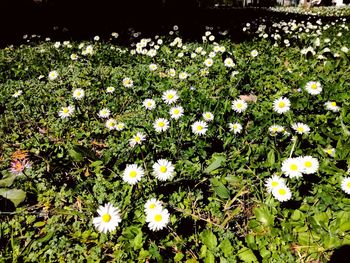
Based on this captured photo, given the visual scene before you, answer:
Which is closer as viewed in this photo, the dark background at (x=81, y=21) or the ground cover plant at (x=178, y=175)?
the ground cover plant at (x=178, y=175)

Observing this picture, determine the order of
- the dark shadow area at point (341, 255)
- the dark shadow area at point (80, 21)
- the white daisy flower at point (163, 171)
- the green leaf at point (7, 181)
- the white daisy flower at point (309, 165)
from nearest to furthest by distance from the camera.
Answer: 1. the dark shadow area at point (341, 255)
2. the white daisy flower at point (309, 165)
3. the white daisy flower at point (163, 171)
4. the green leaf at point (7, 181)
5. the dark shadow area at point (80, 21)

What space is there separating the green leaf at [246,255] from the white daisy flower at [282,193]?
412 mm

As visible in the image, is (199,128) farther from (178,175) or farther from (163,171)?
(163,171)

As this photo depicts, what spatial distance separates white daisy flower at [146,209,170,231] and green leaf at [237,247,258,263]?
51cm

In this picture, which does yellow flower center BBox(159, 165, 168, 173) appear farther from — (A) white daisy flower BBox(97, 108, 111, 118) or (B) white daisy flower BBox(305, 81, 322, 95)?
(B) white daisy flower BBox(305, 81, 322, 95)

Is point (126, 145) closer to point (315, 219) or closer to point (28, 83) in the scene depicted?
point (315, 219)

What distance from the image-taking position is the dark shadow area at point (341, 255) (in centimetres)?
173

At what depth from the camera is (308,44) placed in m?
5.69

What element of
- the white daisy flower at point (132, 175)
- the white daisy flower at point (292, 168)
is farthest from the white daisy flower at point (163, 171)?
the white daisy flower at point (292, 168)

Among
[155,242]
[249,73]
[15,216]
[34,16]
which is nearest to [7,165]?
[15,216]

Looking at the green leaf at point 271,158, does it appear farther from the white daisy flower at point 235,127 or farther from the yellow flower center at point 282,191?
the white daisy flower at point 235,127

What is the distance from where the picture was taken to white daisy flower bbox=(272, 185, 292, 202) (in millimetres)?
1966

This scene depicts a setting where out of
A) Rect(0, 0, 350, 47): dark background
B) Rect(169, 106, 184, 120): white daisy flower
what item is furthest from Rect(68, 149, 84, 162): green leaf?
Rect(0, 0, 350, 47): dark background

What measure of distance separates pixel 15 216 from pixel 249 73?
3.60 m
